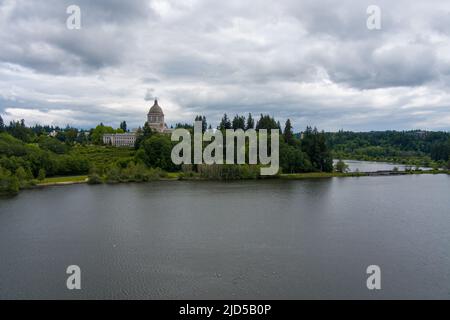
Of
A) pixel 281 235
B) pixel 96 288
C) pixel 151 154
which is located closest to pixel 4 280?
pixel 96 288

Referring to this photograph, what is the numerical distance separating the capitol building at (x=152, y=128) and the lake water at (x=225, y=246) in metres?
75.8

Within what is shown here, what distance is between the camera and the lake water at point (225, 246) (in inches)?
831

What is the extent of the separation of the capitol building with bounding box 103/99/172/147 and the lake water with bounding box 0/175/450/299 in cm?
7584

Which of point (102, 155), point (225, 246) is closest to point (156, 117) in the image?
point (102, 155)

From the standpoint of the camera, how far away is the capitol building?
12512 cm

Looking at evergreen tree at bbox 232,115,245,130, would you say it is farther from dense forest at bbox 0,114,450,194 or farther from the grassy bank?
the grassy bank

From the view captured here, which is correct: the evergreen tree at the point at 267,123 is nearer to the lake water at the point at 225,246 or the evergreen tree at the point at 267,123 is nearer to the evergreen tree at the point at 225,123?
the evergreen tree at the point at 225,123

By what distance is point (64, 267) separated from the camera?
78.9ft

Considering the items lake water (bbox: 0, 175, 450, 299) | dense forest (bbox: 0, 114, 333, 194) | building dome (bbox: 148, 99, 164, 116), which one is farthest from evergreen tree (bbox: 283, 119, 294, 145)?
building dome (bbox: 148, 99, 164, 116)

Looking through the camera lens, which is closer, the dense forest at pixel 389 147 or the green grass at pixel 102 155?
the green grass at pixel 102 155

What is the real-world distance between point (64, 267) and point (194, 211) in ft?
59.8

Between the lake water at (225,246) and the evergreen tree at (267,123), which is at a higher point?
the evergreen tree at (267,123)

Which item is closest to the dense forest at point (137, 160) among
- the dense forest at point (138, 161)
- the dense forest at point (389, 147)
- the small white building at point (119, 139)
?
the dense forest at point (138, 161)

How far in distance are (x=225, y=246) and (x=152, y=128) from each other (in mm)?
98070
